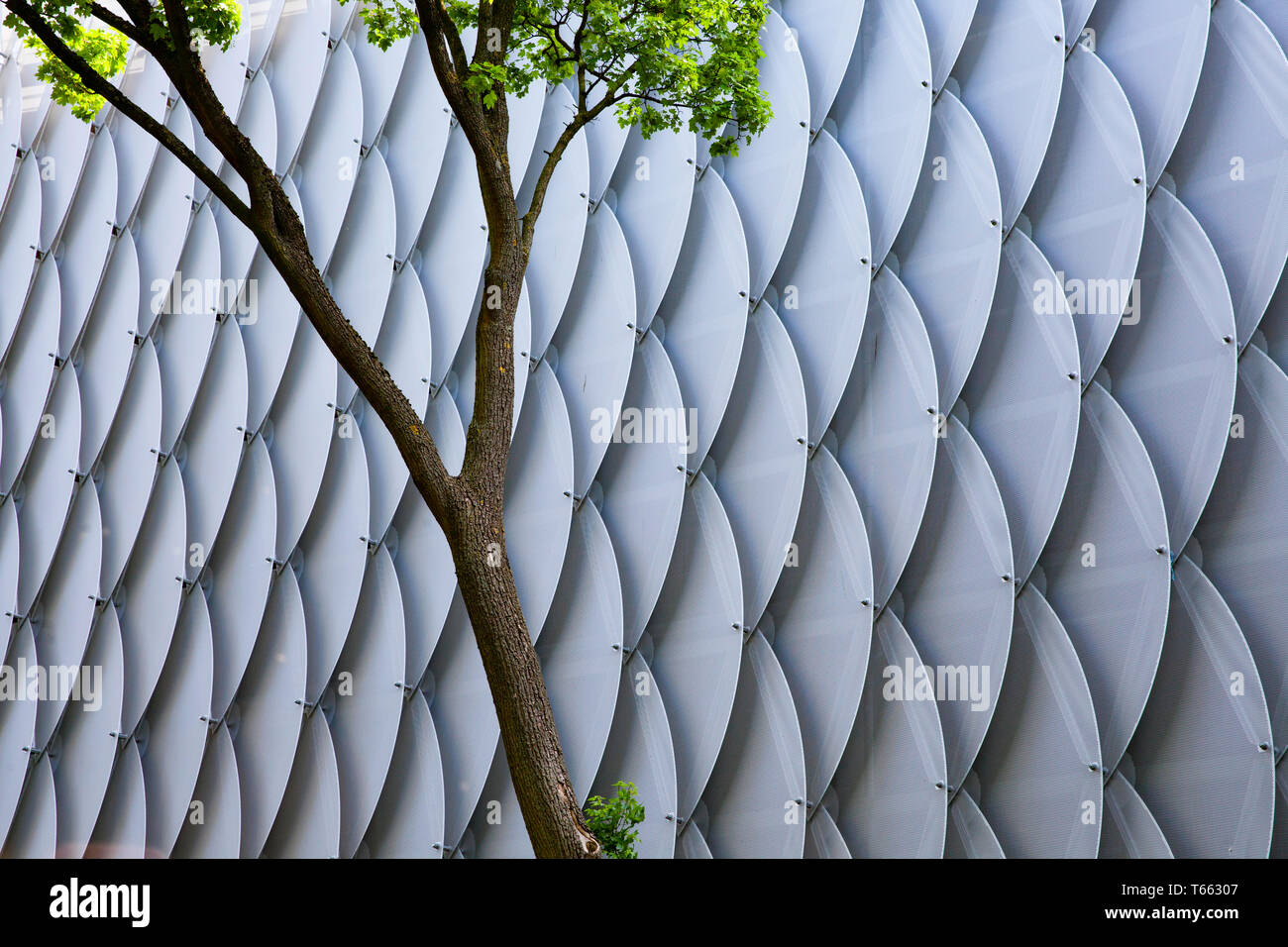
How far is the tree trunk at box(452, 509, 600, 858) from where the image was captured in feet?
22.9

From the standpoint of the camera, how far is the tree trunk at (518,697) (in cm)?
697

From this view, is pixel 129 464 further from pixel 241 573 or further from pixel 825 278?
pixel 825 278

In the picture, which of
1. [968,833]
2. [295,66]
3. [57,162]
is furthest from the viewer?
[57,162]

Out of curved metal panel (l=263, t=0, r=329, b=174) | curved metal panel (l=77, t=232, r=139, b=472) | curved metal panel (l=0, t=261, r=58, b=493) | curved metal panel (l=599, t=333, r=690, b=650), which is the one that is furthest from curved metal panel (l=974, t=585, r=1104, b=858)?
curved metal panel (l=0, t=261, r=58, b=493)

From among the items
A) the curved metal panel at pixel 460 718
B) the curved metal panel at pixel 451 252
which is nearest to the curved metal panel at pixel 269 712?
the curved metal panel at pixel 460 718

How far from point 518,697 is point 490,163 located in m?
4.06

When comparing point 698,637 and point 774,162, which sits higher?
point 774,162

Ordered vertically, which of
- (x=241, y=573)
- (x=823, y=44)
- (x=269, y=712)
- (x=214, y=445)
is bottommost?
(x=269, y=712)

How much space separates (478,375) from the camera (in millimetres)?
8125

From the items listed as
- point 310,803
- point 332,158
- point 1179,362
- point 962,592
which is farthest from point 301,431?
point 1179,362

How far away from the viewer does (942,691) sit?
10914 millimetres

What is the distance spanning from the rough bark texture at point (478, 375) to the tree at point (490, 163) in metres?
0.01

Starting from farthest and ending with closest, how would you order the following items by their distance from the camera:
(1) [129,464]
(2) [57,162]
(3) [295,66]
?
(2) [57,162], (1) [129,464], (3) [295,66]

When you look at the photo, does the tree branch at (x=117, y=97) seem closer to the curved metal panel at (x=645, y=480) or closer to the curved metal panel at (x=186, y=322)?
the curved metal panel at (x=645, y=480)
